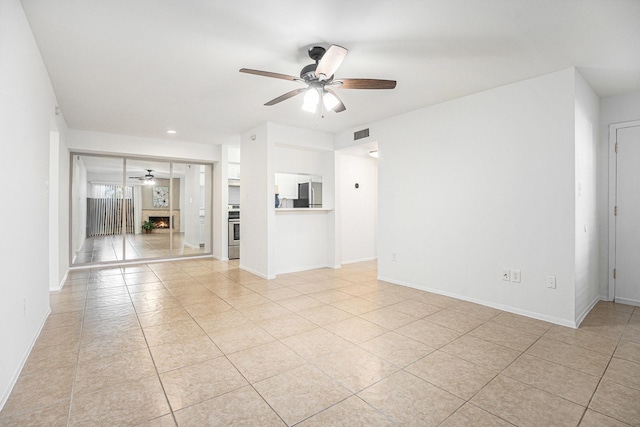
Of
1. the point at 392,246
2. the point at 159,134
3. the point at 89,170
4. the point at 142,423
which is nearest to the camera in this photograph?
the point at 142,423

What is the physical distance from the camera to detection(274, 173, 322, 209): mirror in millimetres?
6301

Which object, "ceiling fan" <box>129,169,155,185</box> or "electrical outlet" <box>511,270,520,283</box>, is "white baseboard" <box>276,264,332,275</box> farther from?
"ceiling fan" <box>129,169,155,185</box>

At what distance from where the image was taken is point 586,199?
3338mm

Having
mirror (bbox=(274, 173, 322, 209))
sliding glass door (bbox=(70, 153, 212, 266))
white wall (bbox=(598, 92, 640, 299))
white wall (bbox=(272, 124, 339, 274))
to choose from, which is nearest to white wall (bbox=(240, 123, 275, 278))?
white wall (bbox=(272, 124, 339, 274))

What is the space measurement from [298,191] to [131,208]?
14.5 feet

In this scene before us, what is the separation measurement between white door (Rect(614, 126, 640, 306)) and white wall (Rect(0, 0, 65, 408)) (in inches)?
228

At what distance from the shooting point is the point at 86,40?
2512mm

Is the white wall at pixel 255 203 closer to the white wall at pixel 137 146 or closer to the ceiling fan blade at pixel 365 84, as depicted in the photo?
the white wall at pixel 137 146

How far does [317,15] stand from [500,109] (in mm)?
2408

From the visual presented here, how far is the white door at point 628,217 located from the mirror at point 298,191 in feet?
14.4

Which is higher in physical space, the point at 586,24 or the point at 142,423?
the point at 586,24

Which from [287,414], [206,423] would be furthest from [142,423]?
[287,414]

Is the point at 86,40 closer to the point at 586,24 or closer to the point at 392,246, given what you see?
the point at 586,24

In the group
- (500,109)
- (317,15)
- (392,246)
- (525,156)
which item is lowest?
(392,246)
